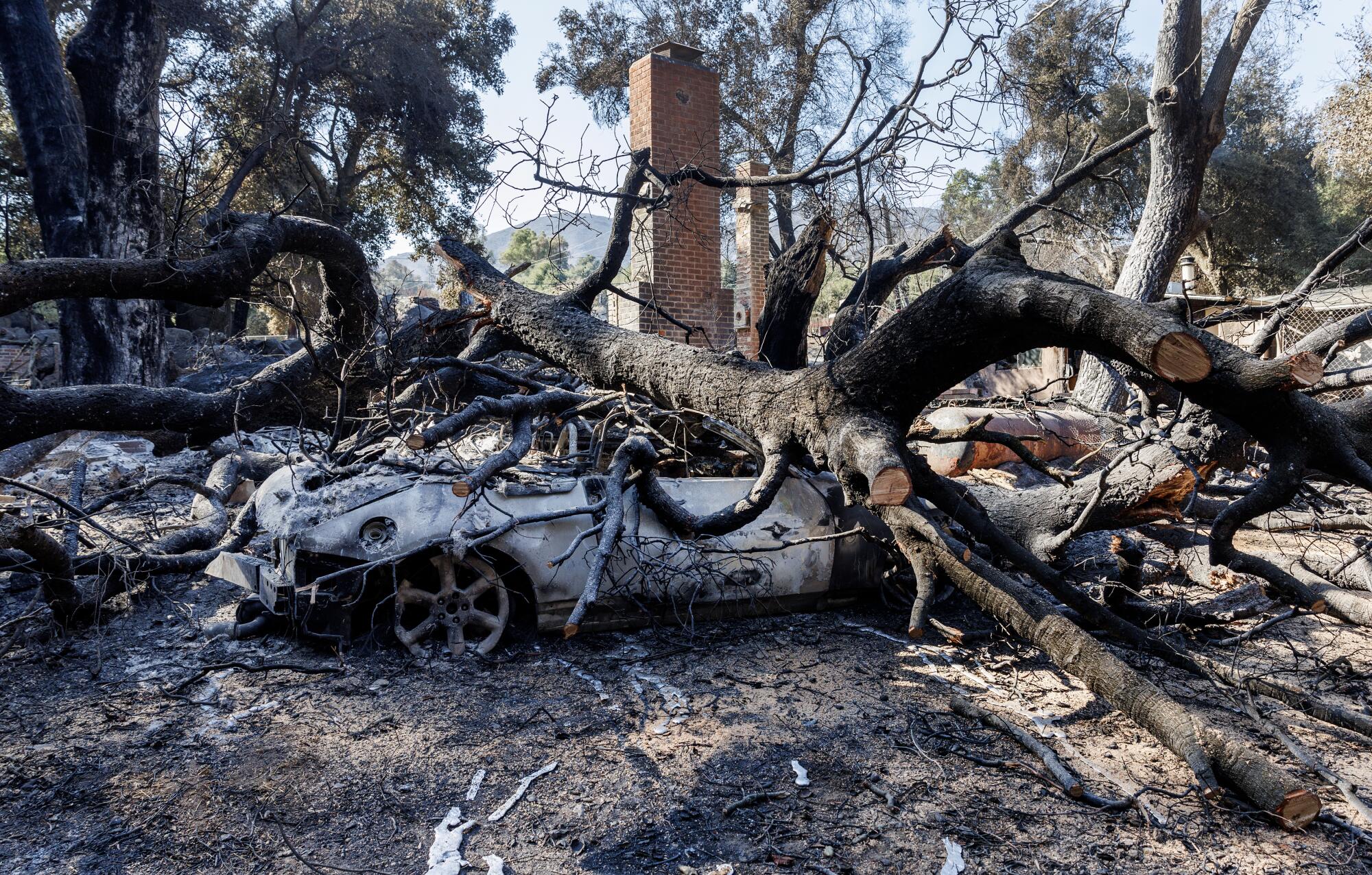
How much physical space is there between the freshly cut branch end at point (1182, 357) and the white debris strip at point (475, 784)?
9.68 ft

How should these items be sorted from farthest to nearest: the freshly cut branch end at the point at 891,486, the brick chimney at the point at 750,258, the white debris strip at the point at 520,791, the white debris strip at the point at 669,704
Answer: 1. the brick chimney at the point at 750,258
2. the white debris strip at the point at 669,704
3. the freshly cut branch end at the point at 891,486
4. the white debris strip at the point at 520,791

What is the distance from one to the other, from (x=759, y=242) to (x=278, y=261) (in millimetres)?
12479

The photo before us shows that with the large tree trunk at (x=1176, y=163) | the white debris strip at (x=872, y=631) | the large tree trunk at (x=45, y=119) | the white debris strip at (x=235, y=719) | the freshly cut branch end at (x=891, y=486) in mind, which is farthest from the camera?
the large tree trunk at (x=45, y=119)

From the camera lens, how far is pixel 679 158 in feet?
37.7

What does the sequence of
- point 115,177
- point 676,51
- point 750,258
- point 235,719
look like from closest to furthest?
1. point 235,719
2. point 115,177
3. point 676,51
4. point 750,258

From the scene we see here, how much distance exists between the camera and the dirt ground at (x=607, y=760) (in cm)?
286

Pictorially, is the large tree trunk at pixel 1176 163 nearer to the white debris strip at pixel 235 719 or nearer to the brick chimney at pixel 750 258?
the brick chimney at pixel 750 258

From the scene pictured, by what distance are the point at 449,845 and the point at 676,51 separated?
11.5 meters

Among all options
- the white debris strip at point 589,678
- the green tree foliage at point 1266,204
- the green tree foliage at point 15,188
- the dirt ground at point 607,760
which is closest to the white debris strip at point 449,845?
the dirt ground at point 607,760

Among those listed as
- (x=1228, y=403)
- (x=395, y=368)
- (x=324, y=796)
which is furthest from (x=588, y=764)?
(x=395, y=368)

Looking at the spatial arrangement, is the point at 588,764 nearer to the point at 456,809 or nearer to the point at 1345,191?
the point at 456,809

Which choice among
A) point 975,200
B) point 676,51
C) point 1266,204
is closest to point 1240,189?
point 1266,204

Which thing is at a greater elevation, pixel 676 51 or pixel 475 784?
pixel 676 51

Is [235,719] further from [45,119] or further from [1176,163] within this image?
[45,119]
